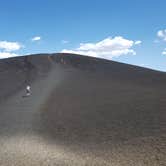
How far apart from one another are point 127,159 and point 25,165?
427cm

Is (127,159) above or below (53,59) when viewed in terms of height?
below

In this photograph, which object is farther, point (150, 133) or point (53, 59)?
point (53, 59)

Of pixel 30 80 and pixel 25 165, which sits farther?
pixel 30 80

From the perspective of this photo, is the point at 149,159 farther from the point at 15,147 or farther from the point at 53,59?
the point at 53,59

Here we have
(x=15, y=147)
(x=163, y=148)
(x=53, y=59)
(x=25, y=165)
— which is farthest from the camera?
(x=53, y=59)

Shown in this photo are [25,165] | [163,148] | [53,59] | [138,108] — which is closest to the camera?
[25,165]

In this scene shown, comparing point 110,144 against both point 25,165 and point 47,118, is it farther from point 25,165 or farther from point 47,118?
point 47,118

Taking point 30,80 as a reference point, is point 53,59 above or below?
above

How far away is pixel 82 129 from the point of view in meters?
17.8

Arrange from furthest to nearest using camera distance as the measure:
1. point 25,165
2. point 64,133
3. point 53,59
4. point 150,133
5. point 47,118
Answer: point 53,59 < point 47,118 < point 64,133 < point 150,133 < point 25,165

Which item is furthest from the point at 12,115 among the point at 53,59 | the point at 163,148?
the point at 53,59

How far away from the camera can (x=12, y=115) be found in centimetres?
2212

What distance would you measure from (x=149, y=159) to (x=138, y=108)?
1042 centimetres

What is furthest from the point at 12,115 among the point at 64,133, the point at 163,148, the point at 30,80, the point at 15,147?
the point at 30,80
